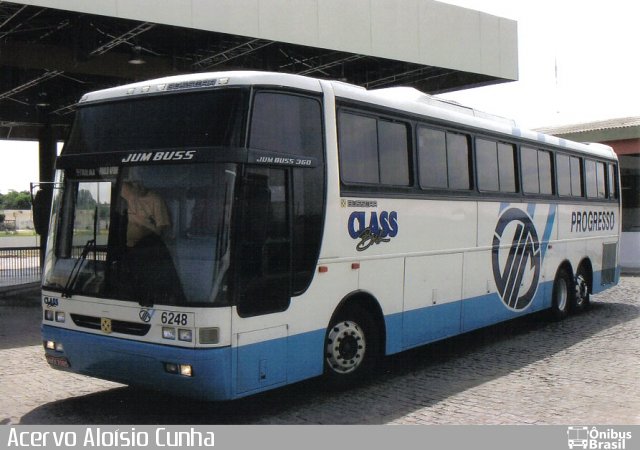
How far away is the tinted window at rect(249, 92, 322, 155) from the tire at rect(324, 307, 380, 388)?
6.20 ft

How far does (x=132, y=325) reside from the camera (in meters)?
6.27

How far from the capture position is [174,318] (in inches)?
235

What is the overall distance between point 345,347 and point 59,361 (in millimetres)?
2947

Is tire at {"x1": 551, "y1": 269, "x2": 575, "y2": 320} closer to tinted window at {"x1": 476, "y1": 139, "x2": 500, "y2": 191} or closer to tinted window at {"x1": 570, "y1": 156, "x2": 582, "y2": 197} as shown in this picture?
tinted window at {"x1": 570, "y1": 156, "x2": 582, "y2": 197}

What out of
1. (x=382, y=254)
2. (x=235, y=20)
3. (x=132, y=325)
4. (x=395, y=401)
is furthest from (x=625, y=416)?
(x=235, y=20)

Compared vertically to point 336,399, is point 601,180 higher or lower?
higher

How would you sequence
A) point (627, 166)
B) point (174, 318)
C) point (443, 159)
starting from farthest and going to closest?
point (627, 166)
point (443, 159)
point (174, 318)

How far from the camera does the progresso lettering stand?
1319cm

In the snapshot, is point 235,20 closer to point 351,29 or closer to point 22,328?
point 351,29

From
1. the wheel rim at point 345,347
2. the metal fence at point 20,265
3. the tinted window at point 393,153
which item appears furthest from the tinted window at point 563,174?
the metal fence at point 20,265

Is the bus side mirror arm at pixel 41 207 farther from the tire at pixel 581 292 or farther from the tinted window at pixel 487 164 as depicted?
the tire at pixel 581 292

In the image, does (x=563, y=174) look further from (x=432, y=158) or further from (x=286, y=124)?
(x=286, y=124)

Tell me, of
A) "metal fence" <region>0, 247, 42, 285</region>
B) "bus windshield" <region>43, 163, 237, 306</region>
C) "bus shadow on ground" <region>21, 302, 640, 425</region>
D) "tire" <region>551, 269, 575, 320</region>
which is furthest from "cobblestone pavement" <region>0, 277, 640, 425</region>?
"metal fence" <region>0, 247, 42, 285</region>

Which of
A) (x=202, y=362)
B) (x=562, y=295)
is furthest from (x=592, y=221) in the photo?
(x=202, y=362)
